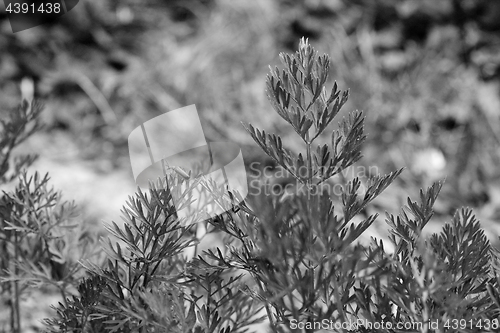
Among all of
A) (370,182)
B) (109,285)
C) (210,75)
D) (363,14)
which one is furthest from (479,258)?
(363,14)

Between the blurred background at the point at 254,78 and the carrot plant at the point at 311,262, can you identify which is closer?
the carrot plant at the point at 311,262

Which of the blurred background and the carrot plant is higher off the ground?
the blurred background

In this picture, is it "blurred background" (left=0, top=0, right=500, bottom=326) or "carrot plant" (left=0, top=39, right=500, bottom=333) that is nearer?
"carrot plant" (left=0, top=39, right=500, bottom=333)

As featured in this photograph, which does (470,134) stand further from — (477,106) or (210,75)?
(210,75)

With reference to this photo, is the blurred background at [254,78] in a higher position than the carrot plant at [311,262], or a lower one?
higher

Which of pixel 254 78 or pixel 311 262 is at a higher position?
pixel 254 78

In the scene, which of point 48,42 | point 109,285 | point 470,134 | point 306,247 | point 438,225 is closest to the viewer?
point 306,247

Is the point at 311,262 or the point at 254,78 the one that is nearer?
the point at 311,262

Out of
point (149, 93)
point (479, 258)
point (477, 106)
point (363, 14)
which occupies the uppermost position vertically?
point (363, 14)
